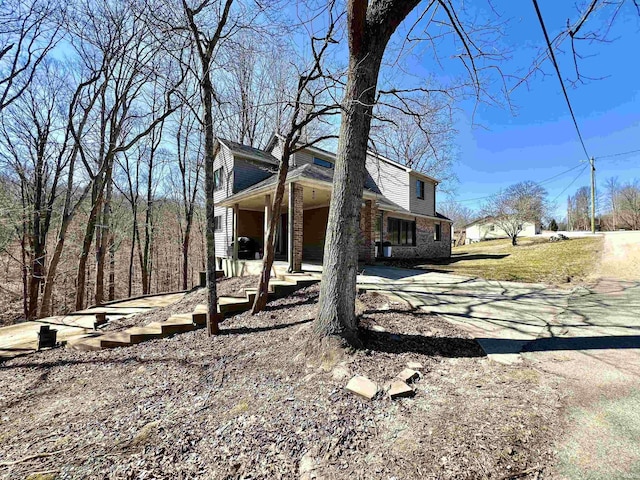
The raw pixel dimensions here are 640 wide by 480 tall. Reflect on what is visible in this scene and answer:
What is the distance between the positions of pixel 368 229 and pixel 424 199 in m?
7.63

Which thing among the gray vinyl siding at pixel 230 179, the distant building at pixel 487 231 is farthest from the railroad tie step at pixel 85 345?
the distant building at pixel 487 231

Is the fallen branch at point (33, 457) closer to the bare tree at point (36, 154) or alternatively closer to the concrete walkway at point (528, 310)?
the concrete walkway at point (528, 310)

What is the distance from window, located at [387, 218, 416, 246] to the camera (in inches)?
576

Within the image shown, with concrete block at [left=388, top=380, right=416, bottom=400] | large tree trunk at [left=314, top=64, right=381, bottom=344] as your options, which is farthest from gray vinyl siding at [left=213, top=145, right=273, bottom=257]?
concrete block at [left=388, top=380, right=416, bottom=400]

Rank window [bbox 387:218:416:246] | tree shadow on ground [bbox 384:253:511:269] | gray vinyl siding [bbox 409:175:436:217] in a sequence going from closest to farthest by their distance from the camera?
1. tree shadow on ground [bbox 384:253:511:269]
2. window [bbox 387:218:416:246]
3. gray vinyl siding [bbox 409:175:436:217]

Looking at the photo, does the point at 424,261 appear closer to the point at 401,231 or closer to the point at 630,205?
the point at 401,231

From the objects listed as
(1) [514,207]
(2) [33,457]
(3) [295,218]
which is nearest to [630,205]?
(1) [514,207]

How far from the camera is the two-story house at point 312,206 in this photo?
10.6 m

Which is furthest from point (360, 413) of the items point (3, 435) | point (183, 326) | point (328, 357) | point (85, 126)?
point (85, 126)

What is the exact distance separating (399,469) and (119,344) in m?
5.30

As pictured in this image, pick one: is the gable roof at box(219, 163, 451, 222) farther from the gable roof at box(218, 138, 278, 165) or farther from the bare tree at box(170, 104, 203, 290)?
the bare tree at box(170, 104, 203, 290)

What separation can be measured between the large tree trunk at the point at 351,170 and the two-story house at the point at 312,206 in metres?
4.75

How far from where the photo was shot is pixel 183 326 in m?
5.28

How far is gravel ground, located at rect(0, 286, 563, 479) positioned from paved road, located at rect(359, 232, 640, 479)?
19 cm
